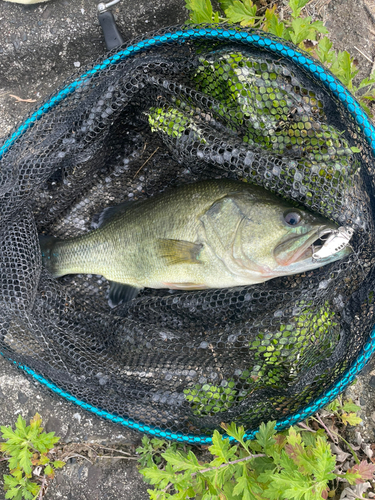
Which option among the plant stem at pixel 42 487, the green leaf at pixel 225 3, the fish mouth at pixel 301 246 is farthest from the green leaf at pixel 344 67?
the plant stem at pixel 42 487

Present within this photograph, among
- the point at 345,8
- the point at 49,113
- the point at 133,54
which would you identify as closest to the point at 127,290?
the point at 49,113

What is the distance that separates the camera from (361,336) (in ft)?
7.77

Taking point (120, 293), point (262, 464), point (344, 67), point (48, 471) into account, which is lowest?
point (48, 471)

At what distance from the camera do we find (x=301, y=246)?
2.27m

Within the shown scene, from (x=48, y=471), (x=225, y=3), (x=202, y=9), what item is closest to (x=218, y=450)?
(x=48, y=471)

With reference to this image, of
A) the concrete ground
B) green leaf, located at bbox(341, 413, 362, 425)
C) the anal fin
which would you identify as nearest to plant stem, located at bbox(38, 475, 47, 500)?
the concrete ground

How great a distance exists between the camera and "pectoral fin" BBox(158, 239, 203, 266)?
101 inches

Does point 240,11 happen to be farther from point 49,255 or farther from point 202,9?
point 49,255

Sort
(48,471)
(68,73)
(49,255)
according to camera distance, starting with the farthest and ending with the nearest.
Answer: (68,73), (48,471), (49,255)

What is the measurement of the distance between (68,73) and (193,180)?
147cm

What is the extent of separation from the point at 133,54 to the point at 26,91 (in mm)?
1325

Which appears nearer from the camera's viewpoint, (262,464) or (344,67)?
(262,464)

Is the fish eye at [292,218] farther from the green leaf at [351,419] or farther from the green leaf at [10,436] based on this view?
the green leaf at [10,436]

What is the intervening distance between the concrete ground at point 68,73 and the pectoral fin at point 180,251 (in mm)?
1435
